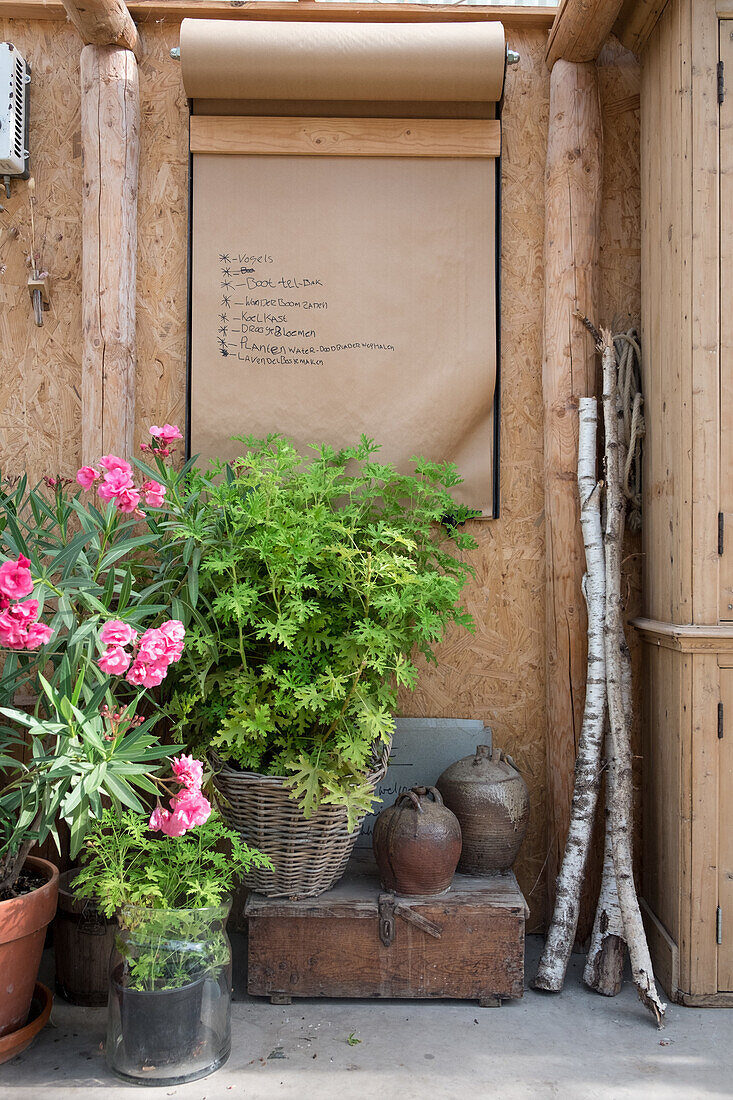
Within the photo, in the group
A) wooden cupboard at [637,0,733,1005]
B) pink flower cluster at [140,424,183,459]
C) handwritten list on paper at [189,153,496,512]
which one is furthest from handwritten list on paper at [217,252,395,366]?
wooden cupboard at [637,0,733,1005]

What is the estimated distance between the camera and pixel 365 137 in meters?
2.87

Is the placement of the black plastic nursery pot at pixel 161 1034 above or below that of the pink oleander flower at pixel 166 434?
below

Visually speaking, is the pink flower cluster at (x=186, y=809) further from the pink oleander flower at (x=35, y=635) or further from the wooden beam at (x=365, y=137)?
the wooden beam at (x=365, y=137)

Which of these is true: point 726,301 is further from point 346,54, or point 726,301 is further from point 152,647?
point 152,647

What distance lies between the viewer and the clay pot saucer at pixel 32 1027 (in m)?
2.05

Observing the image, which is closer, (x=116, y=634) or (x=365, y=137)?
(x=116, y=634)

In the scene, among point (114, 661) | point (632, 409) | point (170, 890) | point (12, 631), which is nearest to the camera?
point (12, 631)

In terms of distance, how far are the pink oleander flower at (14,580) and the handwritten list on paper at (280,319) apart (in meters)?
1.35

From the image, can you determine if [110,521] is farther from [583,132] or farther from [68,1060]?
[583,132]

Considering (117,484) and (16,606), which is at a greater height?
(117,484)

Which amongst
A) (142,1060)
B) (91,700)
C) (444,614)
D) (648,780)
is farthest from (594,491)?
(142,1060)

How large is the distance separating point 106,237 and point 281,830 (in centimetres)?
192

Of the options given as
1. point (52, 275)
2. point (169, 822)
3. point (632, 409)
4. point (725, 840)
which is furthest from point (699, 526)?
point (52, 275)

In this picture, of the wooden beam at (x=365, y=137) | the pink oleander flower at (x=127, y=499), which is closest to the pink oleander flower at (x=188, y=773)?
the pink oleander flower at (x=127, y=499)
